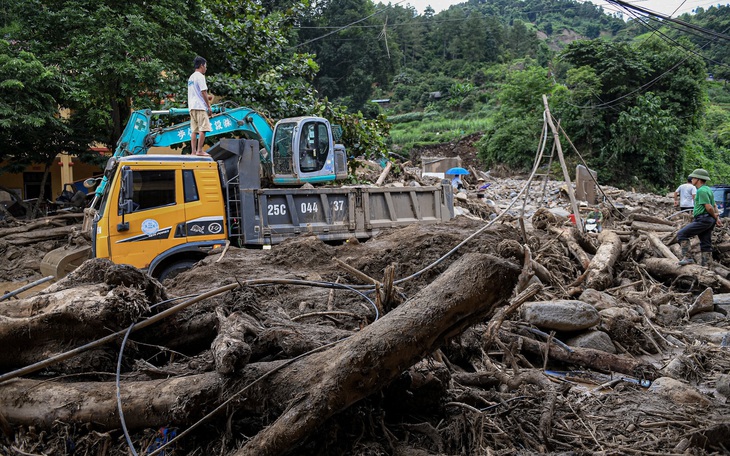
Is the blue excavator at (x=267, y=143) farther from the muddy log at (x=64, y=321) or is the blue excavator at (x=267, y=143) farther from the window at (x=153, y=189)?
the muddy log at (x=64, y=321)

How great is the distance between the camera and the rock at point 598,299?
814 cm

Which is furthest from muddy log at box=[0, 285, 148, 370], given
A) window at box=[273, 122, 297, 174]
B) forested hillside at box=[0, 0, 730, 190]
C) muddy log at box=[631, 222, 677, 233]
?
muddy log at box=[631, 222, 677, 233]

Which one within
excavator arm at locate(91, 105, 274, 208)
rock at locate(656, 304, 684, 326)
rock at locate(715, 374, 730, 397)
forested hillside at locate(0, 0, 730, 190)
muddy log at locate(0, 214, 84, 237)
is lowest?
rock at locate(656, 304, 684, 326)

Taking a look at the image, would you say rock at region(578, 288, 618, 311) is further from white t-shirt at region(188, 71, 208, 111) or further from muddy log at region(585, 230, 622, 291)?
white t-shirt at region(188, 71, 208, 111)

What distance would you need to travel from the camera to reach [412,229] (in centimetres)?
897

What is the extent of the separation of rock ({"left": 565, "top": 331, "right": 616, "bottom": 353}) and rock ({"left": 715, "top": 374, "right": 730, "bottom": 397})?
1.29m

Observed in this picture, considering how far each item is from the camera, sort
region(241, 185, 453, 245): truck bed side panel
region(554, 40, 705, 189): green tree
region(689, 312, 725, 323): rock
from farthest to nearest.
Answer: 1. region(554, 40, 705, 189): green tree
2. region(241, 185, 453, 245): truck bed side panel
3. region(689, 312, 725, 323): rock

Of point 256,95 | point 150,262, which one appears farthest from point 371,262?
point 256,95

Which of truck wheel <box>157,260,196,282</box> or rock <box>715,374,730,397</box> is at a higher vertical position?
truck wheel <box>157,260,196,282</box>

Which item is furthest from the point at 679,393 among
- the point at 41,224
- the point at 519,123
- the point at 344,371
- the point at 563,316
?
the point at 519,123

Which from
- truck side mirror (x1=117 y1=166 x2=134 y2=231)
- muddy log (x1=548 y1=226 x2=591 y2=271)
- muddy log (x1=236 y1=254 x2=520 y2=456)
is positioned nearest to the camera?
muddy log (x1=236 y1=254 x2=520 y2=456)

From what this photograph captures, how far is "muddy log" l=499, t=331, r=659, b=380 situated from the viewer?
6.07m

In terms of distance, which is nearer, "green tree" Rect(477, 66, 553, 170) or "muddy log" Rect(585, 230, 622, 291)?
"muddy log" Rect(585, 230, 622, 291)

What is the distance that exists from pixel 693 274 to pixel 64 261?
1123 cm
